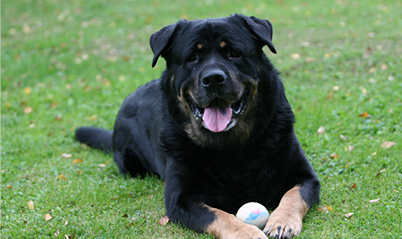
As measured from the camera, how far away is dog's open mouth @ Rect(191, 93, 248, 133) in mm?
3752

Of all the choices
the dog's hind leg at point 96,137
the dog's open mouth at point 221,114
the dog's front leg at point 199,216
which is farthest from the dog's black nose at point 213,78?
the dog's hind leg at point 96,137

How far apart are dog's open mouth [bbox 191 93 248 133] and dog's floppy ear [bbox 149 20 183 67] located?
717mm

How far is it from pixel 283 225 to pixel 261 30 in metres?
1.80

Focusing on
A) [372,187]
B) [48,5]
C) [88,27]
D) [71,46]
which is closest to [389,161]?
[372,187]

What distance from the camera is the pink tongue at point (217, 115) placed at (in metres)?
3.76

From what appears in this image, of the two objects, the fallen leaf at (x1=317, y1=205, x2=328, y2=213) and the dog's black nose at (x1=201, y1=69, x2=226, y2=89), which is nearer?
the dog's black nose at (x1=201, y1=69, x2=226, y2=89)

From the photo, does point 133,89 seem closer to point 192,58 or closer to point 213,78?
point 192,58

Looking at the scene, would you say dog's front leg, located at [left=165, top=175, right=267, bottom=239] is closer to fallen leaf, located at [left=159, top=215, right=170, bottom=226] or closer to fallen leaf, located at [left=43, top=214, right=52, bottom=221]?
fallen leaf, located at [left=159, top=215, right=170, bottom=226]

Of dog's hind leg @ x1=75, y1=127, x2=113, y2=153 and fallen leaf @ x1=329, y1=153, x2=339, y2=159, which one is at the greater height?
fallen leaf @ x1=329, y1=153, x2=339, y2=159

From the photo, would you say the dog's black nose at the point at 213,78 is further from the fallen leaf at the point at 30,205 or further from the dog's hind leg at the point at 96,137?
the dog's hind leg at the point at 96,137

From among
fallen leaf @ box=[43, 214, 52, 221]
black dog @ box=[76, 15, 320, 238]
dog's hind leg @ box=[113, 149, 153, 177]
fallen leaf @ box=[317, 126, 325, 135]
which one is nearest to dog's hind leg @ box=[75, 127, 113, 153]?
dog's hind leg @ box=[113, 149, 153, 177]

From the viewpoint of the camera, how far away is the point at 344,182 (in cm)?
432

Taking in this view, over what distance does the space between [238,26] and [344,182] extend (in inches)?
76.4

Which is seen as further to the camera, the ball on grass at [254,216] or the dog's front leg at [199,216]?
the ball on grass at [254,216]
